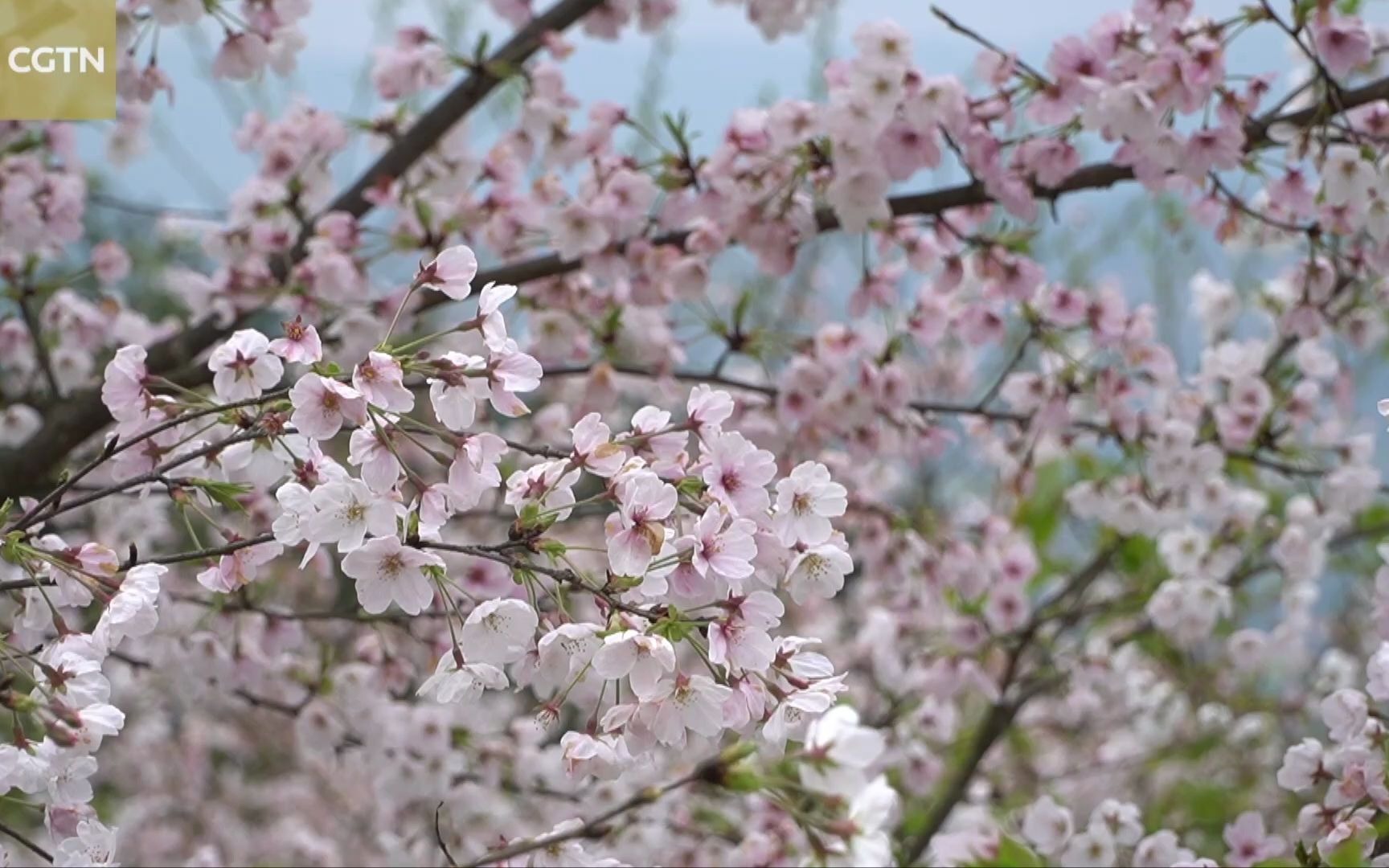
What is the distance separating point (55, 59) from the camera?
1.35 m

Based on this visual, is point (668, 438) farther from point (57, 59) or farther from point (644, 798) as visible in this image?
point (57, 59)

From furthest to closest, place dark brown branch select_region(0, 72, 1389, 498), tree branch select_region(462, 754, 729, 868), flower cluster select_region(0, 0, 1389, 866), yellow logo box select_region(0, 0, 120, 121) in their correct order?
dark brown branch select_region(0, 72, 1389, 498)
yellow logo box select_region(0, 0, 120, 121)
flower cluster select_region(0, 0, 1389, 866)
tree branch select_region(462, 754, 729, 868)

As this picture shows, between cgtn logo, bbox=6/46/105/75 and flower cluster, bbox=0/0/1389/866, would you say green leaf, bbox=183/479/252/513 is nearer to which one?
flower cluster, bbox=0/0/1389/866

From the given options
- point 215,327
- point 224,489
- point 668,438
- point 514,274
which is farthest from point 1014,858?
point 215,327

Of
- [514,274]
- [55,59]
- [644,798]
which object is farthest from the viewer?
[514,274]

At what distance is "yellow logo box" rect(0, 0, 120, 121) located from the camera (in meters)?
1.30

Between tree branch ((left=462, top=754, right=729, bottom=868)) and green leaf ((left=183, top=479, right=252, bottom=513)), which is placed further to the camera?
green leaf ((left=183, top=479, right=252, bottom=513))

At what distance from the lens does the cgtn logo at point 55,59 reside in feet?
4.36

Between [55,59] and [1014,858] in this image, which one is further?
[55,59]

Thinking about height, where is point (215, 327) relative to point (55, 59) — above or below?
below

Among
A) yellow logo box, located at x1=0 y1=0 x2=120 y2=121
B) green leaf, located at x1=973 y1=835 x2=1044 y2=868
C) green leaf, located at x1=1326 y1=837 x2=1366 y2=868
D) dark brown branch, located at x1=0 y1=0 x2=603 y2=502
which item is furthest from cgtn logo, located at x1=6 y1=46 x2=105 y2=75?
green leaf, located at x1=1326 y1=837 x2=1366 y2=868

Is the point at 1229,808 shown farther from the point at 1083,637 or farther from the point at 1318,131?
the point at 1318,131

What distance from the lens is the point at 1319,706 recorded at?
1.07 meters

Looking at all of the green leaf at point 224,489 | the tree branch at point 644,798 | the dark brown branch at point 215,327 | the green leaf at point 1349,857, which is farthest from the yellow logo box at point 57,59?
the green leaf at point 1349,857
